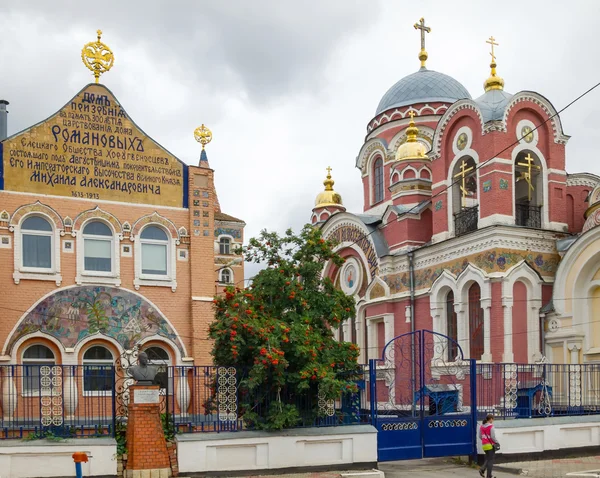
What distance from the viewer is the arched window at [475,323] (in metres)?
24.1

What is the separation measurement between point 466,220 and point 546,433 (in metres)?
10.1

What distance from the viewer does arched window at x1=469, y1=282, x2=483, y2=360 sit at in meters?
24.1

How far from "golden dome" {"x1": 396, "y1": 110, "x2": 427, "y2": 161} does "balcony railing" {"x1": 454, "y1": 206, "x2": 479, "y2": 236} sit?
14.8 ft

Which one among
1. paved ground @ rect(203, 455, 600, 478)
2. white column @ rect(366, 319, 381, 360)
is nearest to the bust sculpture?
paved ground @ rect(203, 455, 600, 478)

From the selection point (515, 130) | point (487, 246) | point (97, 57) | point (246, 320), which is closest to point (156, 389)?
point (246, 320)

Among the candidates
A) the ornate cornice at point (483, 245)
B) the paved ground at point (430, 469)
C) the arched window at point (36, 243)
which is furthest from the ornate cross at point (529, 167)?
the arched window at point (36, 243)

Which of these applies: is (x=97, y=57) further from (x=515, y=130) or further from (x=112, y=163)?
(x=515, y=130)

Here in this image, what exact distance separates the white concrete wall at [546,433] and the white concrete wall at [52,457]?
7.05 m

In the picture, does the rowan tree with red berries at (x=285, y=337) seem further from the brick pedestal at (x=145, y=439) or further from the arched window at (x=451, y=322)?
the arched window at (x=451, y=322)

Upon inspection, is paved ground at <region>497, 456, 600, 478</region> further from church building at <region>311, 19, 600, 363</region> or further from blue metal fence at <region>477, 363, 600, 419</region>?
church building at <region>311, 19, 600, 363</region>

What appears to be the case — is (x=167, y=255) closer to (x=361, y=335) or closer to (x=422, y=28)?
(x=361, y=335)

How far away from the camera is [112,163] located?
1941 centimetres

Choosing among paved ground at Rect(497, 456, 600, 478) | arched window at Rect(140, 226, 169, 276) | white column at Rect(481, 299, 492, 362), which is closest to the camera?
paved ground at Rect(497, 456, 600, 478)

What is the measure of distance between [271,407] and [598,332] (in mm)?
11816
